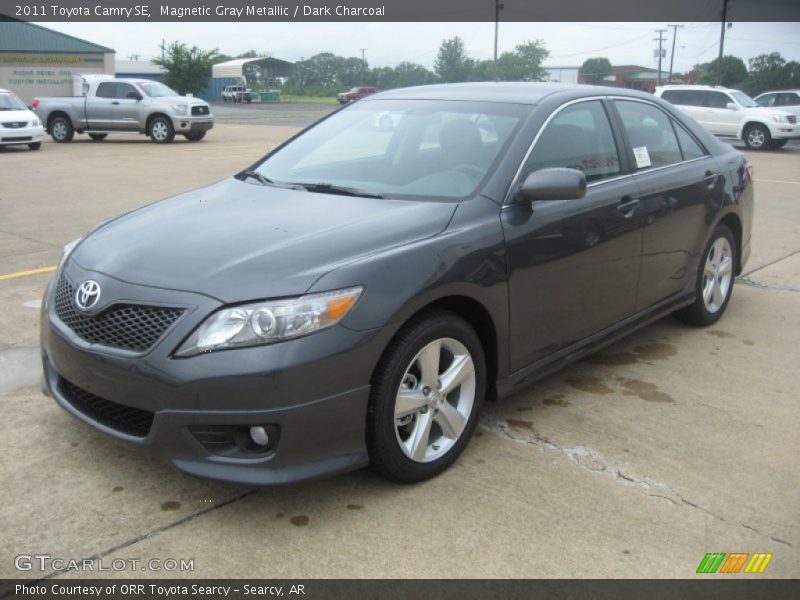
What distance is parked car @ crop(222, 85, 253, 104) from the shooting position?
6850 centimetres

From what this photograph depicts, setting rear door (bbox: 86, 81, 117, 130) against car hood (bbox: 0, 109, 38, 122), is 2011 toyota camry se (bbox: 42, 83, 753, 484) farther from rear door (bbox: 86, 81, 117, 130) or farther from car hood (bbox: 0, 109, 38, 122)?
rear door (bbox: 86, 81, 117, 130)

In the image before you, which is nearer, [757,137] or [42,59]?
[757,137]

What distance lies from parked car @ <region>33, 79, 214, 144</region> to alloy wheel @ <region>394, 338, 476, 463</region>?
1963 centimetres

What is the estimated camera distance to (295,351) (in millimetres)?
2738

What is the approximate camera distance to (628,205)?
4246 mm

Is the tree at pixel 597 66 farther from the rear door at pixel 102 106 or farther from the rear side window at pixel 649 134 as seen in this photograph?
the rear side window at pixel 649 134

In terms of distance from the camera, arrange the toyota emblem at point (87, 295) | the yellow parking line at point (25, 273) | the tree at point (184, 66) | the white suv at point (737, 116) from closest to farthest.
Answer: the toyota emblem at point (87, 295) < the yellow parking line at point (25, 273) < the white suv at point (737, 116) < the tree at point (184, 66)

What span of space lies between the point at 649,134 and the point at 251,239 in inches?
107

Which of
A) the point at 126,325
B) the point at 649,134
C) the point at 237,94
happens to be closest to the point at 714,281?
the point at 649,134

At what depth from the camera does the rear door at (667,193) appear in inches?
177

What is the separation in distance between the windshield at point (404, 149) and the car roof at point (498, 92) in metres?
0.08

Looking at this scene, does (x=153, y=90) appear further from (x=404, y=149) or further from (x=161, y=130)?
(x=404, y=149)

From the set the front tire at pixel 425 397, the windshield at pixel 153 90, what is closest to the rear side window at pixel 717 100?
the windshield at pixel 153 90

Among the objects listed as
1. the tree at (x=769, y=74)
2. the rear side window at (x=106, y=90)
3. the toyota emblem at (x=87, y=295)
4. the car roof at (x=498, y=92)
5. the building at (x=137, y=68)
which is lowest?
the toyota emblem at (x=87, y=295)
